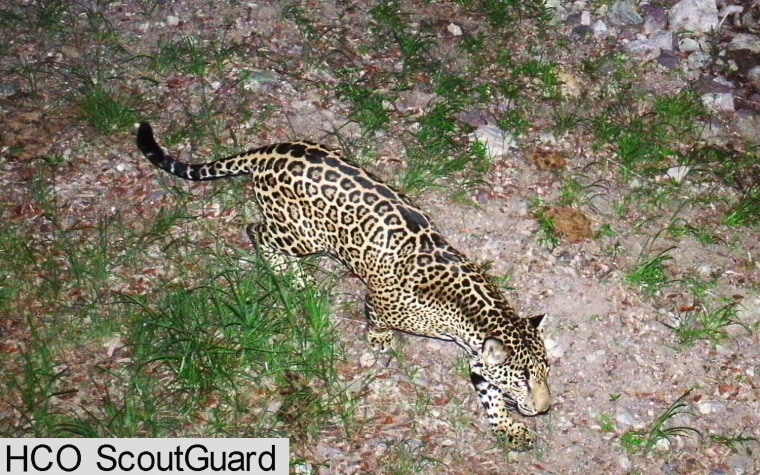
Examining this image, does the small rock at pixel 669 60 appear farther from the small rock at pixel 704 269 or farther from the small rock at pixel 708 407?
the small rock at pixel 708 407

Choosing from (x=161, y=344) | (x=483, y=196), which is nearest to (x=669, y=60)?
(x=483, y=196)

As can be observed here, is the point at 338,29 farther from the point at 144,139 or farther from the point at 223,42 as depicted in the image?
the point at 144,139

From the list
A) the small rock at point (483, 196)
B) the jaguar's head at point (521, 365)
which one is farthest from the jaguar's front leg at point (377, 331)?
the small rock at point (483, 196)

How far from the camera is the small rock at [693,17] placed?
29.5ft

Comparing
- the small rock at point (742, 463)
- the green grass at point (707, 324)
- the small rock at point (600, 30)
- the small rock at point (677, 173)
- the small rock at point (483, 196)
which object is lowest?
the small rock at point (742, 463)

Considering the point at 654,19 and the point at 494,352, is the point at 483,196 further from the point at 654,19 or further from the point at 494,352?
the point at 654,19

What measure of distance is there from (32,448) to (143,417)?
26.4 inches

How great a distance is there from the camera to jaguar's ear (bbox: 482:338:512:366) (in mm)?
5375

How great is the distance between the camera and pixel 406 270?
5.79 metres

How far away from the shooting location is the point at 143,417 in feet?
18.1

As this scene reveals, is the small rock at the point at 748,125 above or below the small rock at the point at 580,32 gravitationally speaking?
below

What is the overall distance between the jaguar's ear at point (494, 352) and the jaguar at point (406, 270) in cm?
1

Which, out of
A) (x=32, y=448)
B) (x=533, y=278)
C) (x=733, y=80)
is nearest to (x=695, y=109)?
(x=733, y=80)

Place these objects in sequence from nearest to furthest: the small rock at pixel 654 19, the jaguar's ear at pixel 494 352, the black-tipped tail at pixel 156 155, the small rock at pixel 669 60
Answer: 1. the jaguar's ear at pixel 494 352
2. the black-tipped tail at pixel 156 155
3. the small rock at pixel 669 60
4. the small rock at pixel 654 19
